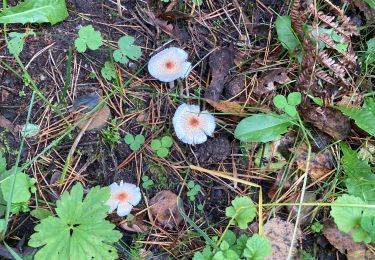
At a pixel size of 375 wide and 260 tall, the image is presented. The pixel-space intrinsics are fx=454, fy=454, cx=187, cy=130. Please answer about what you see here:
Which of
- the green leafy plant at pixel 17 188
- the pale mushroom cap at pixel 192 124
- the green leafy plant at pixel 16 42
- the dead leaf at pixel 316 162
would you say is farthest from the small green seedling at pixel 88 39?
the dead leaf at pixel 316 162

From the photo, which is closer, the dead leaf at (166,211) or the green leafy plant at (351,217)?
the green leafy plant at (351,217)

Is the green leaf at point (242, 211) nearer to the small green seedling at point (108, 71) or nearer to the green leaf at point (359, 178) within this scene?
the green leaf at point (359, 178)

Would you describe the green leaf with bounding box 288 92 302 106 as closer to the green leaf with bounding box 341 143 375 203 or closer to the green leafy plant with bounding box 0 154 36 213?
the green leaf with bounding box 341 143 375 203

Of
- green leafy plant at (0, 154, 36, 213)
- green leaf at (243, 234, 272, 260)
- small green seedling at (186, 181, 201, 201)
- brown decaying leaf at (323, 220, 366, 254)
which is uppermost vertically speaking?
green leafy plant at (0, 154, 36, 213)

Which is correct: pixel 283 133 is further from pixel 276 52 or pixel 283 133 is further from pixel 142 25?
pixel 142 25

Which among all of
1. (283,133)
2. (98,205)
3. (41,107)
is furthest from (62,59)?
(283,133)

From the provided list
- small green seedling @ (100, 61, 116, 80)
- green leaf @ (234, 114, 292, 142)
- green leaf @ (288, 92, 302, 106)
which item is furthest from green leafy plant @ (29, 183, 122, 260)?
green leaf @ (288, 92, 302, 106)
